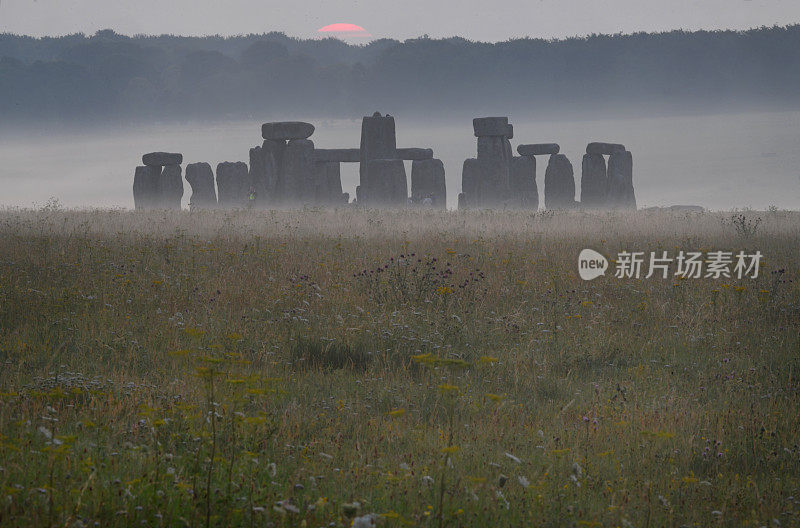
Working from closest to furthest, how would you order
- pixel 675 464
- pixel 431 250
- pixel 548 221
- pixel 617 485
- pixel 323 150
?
pixel 617 485
pixel 675 464
pixel 431 250
pixel 548 221
pixel 323 150

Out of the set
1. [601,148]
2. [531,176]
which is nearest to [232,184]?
[531,176]

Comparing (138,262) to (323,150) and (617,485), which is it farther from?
(323,150)

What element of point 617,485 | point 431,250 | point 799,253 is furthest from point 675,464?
point 799,253

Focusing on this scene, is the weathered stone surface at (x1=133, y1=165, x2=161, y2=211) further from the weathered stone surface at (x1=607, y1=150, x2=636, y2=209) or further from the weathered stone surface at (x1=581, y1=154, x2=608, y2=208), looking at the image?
the weathered stone surface at (x1=607, y1=150, x2=636, y2=209)

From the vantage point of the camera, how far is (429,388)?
651cm

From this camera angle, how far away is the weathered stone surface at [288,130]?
3353 centimetres

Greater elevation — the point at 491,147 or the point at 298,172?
the point at 491,147

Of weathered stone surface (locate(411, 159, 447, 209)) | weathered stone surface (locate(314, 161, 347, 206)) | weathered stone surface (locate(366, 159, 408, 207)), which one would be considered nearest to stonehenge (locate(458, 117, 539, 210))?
weathered stone surface (locate(411, 159, 447, 209))

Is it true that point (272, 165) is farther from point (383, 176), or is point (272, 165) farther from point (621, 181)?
point (621, 181)

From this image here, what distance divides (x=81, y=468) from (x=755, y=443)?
14.6 feet

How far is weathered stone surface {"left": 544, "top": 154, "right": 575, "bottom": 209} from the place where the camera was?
36.2 meters

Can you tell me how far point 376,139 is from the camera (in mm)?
34000

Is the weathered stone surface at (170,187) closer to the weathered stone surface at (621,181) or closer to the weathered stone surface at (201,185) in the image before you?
the weathered stone surface at (201,185)

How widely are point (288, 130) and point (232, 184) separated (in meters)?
5.59
